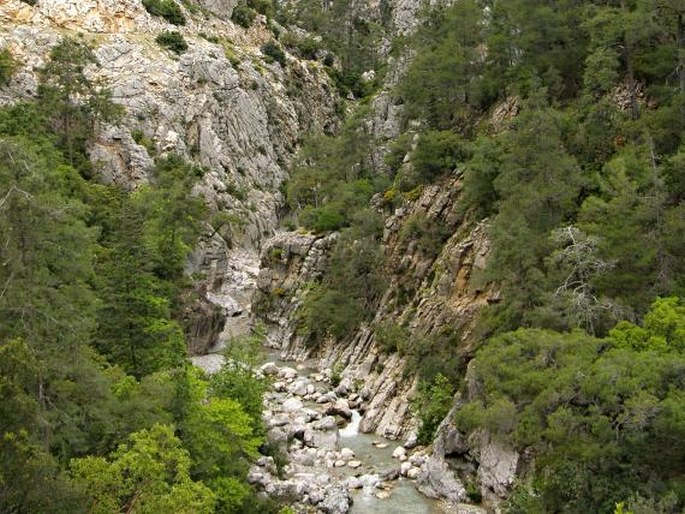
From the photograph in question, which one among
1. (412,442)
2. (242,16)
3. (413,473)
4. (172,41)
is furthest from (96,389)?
(242,16)

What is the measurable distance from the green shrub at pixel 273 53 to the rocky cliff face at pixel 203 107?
1056 mm

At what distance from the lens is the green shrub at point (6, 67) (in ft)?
201

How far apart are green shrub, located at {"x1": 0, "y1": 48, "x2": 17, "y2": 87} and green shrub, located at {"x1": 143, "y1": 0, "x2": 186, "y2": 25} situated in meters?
24.1

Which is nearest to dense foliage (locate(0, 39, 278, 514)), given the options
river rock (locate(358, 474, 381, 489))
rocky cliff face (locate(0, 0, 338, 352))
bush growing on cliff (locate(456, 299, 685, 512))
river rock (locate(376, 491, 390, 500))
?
river rock (locate(358, 474, 381, 489))

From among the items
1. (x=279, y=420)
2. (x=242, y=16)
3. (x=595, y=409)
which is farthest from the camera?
(x=242, y=16)

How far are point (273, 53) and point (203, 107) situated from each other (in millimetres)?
22020

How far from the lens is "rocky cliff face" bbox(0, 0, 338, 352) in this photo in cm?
6575

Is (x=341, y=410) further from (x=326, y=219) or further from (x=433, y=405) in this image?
(x=326, y=219)

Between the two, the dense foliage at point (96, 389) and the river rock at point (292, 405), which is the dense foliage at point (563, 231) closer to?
the river rock at point (292, 405)

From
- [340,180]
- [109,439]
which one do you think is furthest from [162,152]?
[109,439]

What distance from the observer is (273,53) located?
323ft

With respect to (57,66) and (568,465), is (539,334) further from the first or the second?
(57,66)

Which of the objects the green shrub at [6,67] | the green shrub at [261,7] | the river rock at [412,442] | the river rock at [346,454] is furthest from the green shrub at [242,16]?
the river rock at [412,442]

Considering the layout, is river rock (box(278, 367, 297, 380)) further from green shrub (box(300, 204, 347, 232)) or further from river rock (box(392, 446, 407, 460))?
river rock (box(392, 446, 407, 460))
